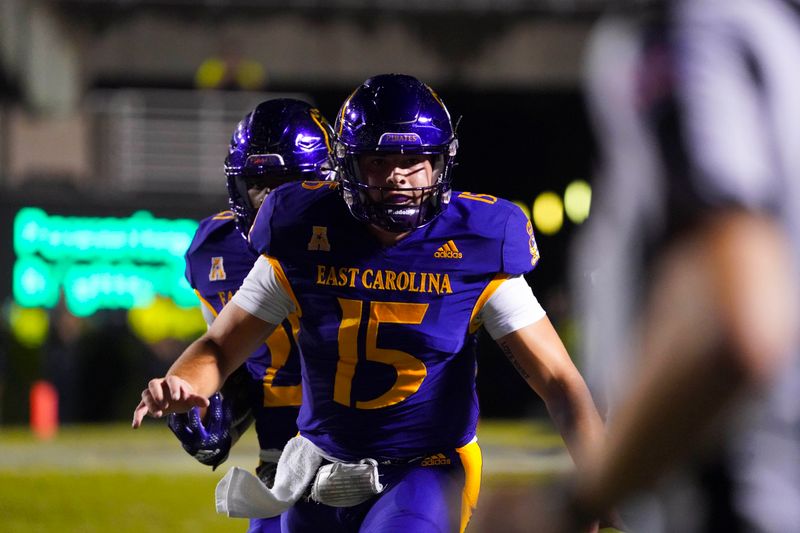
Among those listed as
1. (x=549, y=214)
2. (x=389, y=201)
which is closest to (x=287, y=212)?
(x=389, y=201)

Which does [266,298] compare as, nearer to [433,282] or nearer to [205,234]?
[433,282]

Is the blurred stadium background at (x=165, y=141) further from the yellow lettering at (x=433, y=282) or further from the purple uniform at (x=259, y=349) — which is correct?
the yellow lettering at (x=433, y=282)

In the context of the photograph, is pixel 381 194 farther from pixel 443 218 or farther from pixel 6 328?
pixel 6 328

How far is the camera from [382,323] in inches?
120

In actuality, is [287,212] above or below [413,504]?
above

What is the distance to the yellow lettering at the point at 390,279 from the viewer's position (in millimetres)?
3055

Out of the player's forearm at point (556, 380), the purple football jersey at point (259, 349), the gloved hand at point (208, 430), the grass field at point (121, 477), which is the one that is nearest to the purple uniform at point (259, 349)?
the purple football jersey at point (259, 349)

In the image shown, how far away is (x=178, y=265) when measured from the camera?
543 inches

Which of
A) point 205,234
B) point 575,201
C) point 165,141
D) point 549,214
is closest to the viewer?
point 205,234

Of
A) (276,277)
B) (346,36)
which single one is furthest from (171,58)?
(276,277)

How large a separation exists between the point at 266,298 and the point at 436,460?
52 centimetres

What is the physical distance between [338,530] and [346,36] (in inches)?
622

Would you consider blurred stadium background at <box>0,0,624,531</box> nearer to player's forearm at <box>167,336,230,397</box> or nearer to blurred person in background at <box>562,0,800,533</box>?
player's forearm at <box>167,336,230,397</box>

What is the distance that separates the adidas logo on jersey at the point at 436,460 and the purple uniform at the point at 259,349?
79 centimetres
